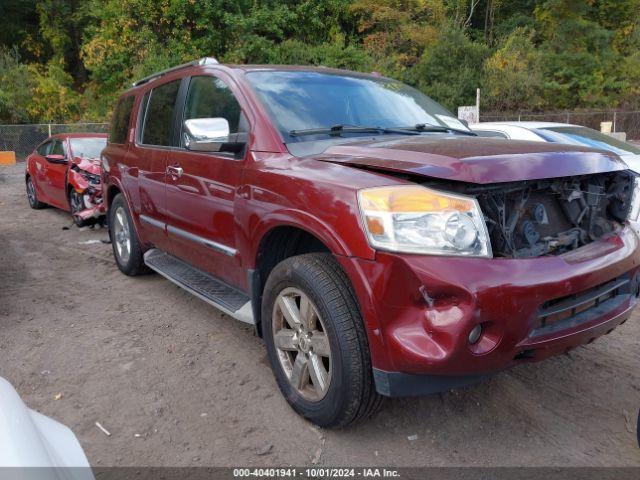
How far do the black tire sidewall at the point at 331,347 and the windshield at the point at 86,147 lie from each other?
7.03m

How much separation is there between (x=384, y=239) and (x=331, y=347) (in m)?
0.58

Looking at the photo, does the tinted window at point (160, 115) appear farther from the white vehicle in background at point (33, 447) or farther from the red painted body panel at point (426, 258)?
the white vehicle in background at point (33, 447)

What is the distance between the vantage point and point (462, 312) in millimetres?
2166

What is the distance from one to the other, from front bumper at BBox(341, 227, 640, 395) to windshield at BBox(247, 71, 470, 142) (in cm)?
125

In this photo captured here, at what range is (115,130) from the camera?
5.63 m

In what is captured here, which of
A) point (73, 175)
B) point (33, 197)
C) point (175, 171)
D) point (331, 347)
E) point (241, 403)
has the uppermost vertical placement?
point (175, 171)

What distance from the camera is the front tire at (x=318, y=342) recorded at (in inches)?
97.0

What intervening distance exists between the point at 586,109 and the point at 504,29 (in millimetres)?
9208

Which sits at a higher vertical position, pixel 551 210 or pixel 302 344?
pixel 551 210

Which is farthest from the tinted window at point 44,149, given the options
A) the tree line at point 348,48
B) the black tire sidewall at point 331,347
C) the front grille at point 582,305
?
the tree line at point 348,48

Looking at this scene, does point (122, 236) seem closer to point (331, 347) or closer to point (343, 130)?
point (343, 130)

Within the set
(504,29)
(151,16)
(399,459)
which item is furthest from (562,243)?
(504,29)

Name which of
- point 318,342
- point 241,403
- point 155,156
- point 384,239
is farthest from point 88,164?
point 384,239

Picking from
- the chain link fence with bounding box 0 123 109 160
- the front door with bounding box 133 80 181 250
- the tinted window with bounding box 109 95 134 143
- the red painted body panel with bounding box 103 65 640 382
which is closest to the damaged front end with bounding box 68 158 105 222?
the tinted window with bounding box 109 95 134 143
